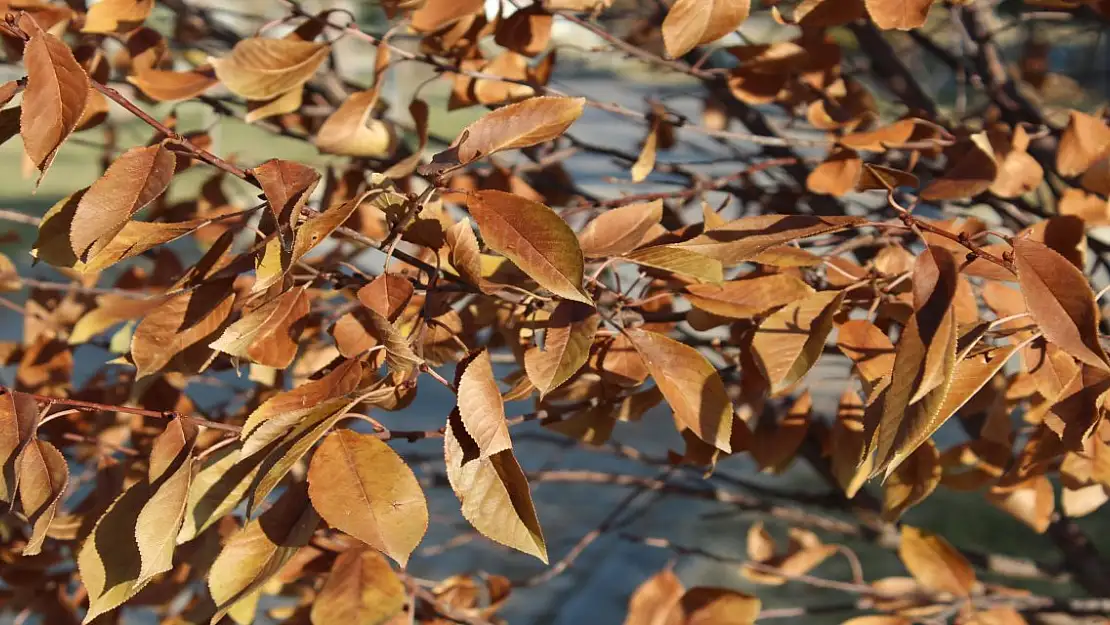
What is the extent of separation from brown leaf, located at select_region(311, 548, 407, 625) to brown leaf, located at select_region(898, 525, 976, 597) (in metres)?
0.50

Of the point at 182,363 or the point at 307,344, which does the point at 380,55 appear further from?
the point at 182,363

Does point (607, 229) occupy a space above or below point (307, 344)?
above

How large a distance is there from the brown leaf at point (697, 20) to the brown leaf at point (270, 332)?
1.09 ft

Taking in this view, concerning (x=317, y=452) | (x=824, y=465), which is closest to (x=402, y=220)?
(x=317, y=452)

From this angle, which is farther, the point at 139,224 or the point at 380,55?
the point at 380,55

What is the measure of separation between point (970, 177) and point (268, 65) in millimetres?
600

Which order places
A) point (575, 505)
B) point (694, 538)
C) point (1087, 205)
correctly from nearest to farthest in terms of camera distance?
point (1087, 205) → point (694, 538) → point (575, 505)

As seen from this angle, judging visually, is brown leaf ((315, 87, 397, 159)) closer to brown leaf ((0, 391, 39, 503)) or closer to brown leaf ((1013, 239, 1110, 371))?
brown leaf ((0, 391, 39, 503))

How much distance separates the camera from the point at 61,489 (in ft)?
2.00

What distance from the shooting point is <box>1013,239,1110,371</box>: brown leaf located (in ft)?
1.55

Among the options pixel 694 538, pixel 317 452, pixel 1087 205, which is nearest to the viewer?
pixel 317 452

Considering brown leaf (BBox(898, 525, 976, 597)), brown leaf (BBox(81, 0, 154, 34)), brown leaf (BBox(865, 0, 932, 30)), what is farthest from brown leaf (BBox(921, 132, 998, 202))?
brown leaf (BBox(81, 0, 154, 34))

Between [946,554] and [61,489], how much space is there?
77 cm

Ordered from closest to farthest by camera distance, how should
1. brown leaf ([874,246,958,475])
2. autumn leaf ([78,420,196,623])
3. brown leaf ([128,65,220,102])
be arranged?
brown leaf ([874,246,958,475])
autumn leaf ([78,420,196,623])
brown leaf ([128,65,220,102])
